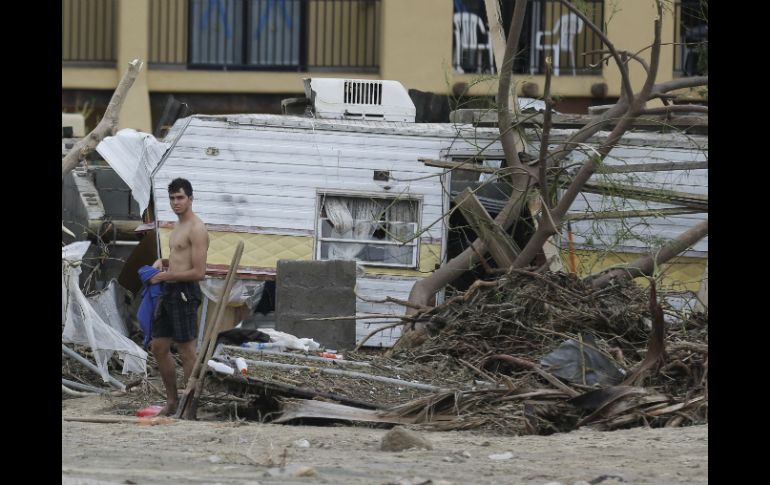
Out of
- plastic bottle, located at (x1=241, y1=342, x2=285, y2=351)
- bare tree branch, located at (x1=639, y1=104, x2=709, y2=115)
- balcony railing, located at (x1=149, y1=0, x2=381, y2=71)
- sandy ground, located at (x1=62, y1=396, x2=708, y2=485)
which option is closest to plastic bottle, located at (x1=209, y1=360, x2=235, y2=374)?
sandy ground, located at (x1=62, y1=396, x2=708, y2=485)

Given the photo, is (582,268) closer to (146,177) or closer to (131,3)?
(146,177)

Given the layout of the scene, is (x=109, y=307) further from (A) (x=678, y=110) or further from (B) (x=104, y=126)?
(A) (x=678, y=110)

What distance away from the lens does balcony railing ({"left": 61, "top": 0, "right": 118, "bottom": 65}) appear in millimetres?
20078

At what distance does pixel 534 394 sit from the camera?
859 cm

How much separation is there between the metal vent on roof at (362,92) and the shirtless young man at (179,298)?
4388 mm

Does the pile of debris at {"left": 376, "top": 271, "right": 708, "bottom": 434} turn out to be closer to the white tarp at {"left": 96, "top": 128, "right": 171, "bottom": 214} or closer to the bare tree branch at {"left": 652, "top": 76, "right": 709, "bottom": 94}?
the bare tree branch at {"left": 652, "top": 76, "right": 709, "bottom": 94}

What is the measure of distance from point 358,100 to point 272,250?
1.94m

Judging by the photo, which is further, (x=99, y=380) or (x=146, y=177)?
(x=146, y=177)

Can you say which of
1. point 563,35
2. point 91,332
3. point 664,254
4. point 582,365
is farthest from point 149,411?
point 563,35

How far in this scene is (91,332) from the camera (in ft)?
35.8

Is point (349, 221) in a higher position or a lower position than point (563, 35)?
lower

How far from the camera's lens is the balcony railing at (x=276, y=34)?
66.0ft
